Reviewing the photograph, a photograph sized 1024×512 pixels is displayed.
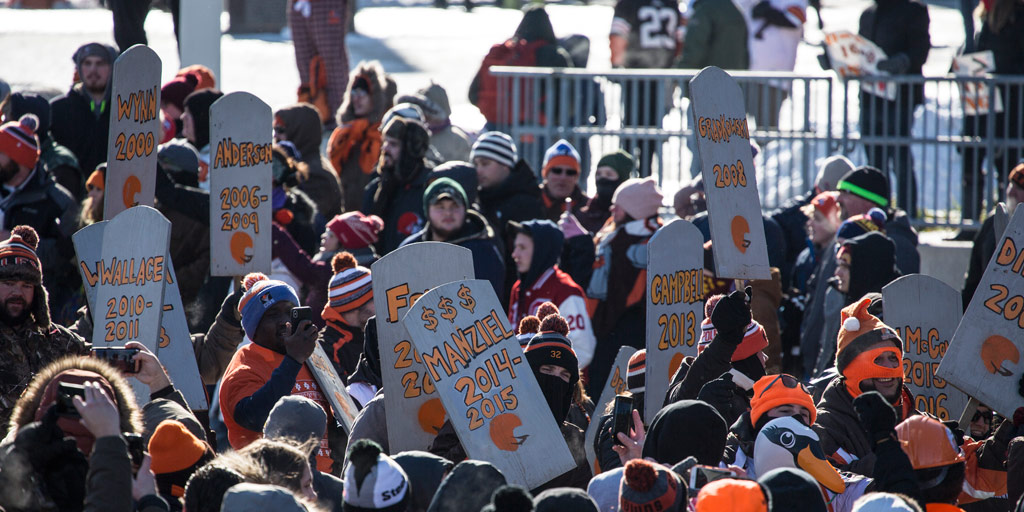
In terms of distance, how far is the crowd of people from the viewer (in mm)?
3836

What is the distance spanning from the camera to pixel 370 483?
3748 millimetres

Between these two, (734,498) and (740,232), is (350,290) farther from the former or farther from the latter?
(734,498)

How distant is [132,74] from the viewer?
624 centimetres

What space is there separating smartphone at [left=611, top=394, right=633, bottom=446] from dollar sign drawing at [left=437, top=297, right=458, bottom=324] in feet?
2.20

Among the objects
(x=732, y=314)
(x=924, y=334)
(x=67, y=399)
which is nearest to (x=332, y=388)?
(x=732, y=314)

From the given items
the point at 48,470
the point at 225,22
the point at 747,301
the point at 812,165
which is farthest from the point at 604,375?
the point at 225,22

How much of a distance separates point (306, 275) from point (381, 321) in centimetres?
208

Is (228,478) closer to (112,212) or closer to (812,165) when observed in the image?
(112,212)

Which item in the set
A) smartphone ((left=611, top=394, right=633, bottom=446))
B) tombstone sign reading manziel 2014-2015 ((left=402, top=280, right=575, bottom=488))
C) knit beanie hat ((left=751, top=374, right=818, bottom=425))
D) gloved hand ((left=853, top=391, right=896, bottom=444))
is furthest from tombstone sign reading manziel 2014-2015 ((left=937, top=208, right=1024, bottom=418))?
tombstone sign reading manziel 2014-2015 ((left=402, top=280, right=575, bottom=488))

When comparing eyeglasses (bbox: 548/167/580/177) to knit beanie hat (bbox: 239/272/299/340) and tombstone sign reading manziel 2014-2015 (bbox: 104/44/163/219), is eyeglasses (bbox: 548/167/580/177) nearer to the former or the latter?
tombstone sign reading manziel 2014-2015 (bbox: 104/44/163/219)

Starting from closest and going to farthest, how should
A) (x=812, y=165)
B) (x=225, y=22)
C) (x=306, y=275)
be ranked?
1. (x=306, y=275)
2. (x=812, y=165)
3. (x=225, y=22)

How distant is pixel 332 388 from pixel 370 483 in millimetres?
1788

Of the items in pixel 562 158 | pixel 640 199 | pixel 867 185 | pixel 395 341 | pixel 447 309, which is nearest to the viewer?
pixel 447 309

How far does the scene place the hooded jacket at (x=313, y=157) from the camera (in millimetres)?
8836
